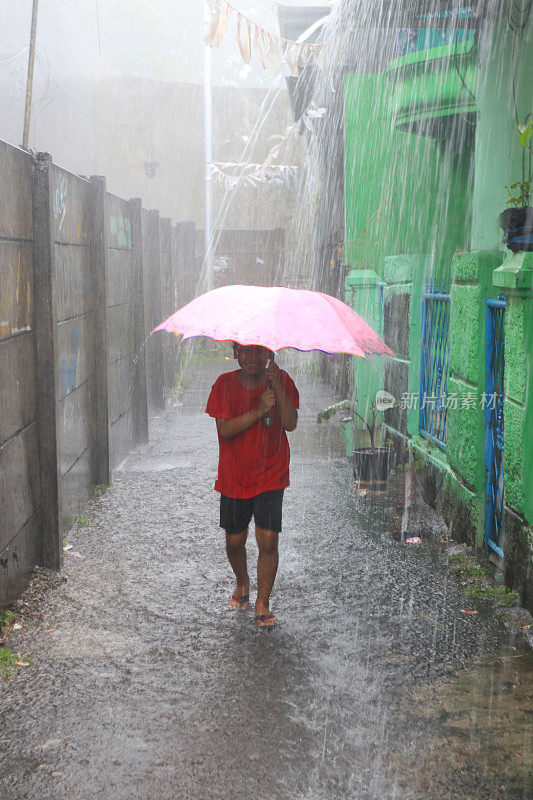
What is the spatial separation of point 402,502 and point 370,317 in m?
3.01

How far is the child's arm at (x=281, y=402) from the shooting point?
4.73 meters

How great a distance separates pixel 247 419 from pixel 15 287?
5.38ft

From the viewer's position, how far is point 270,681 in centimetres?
425

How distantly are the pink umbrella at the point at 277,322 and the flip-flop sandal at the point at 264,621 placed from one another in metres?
1.69

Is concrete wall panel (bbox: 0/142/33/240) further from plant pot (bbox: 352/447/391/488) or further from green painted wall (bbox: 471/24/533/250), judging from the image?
plant pot (bbox: 352/447/391/488)

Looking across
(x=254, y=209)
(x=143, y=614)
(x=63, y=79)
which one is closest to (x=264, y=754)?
(x=143, y=614)

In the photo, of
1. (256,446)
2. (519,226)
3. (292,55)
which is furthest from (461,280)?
(292,55)

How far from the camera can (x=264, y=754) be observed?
3568 mm

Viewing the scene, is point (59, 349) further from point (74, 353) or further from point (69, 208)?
point (69, 208)

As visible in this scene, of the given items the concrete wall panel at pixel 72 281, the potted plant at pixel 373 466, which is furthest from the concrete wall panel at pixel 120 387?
the potted plant at pixel 373 466

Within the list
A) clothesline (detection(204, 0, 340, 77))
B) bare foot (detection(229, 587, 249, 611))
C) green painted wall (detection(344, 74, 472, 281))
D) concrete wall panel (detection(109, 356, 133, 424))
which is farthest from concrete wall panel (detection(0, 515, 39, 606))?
clothesline (detection(204, 0, 340, 77))

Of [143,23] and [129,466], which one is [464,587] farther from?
[143,23]

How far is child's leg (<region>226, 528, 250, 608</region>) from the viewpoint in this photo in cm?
511

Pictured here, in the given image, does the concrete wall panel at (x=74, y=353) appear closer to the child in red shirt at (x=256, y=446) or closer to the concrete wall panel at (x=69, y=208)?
the concrete wall panel at (x=69, y=208)
